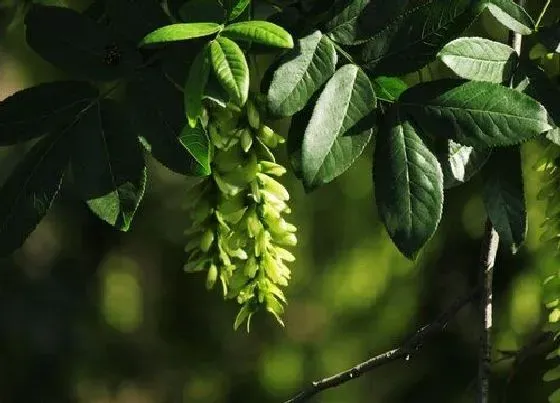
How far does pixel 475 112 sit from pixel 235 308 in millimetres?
2764

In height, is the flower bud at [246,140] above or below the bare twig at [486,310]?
above

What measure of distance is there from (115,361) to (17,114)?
9.61ft

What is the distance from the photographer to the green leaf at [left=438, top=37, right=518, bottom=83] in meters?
0.94

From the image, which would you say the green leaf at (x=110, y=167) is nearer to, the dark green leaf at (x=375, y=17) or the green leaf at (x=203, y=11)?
the green leaf at (x=203, y=11)

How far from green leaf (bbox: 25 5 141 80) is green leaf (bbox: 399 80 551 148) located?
0.32m

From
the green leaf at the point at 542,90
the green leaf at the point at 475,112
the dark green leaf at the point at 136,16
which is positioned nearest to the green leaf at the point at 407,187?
the green leaf at the point at 475,112

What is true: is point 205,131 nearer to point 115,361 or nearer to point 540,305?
point 540,305

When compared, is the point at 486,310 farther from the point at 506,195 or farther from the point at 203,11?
the point at 203,11

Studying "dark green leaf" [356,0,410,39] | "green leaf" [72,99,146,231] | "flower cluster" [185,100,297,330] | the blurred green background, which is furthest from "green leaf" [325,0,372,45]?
the blurred green background

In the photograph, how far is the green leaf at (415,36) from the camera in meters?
0.93

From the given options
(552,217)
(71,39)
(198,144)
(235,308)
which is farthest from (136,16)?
(235,308)

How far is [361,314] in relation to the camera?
3.30 metres

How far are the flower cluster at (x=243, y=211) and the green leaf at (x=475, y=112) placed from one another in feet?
0.45

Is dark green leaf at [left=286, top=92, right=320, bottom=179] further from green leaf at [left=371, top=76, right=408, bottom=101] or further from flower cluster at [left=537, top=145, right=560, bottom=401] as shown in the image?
flower cluster at [left=537, top=145, right=560, bottom=401]
